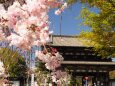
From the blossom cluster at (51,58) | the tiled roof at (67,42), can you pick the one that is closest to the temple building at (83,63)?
the tiled roof at (67,42)

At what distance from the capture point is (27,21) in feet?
14.4

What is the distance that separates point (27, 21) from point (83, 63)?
87.2 ft

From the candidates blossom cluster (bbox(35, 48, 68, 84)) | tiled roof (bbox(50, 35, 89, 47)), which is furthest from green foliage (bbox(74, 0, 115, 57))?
tiled roof (bbox(50, 35, 89, 47))

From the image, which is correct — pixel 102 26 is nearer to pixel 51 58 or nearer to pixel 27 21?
pixel 51 58

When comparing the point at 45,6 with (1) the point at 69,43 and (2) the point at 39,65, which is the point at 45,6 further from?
(1) the point at 69,43

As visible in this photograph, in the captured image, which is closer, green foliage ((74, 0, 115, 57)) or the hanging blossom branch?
the hanging blossom branch

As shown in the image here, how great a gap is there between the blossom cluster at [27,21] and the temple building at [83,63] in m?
25.2

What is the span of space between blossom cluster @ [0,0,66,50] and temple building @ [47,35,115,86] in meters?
25.2

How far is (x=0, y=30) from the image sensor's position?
4641mm

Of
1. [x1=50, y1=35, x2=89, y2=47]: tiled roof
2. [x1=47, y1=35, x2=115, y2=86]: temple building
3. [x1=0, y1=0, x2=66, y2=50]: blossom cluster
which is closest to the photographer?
[x1=0, y1=0, x2=66, y2=50]: blossom cluster

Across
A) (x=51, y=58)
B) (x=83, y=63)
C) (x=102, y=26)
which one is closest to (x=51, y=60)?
(x=51, y=58)

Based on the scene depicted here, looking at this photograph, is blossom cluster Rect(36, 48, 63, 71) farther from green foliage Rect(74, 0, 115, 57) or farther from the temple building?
the temple building

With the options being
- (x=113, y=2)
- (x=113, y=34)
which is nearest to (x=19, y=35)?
(x=113, y=2)

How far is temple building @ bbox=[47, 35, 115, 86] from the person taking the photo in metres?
30.8
